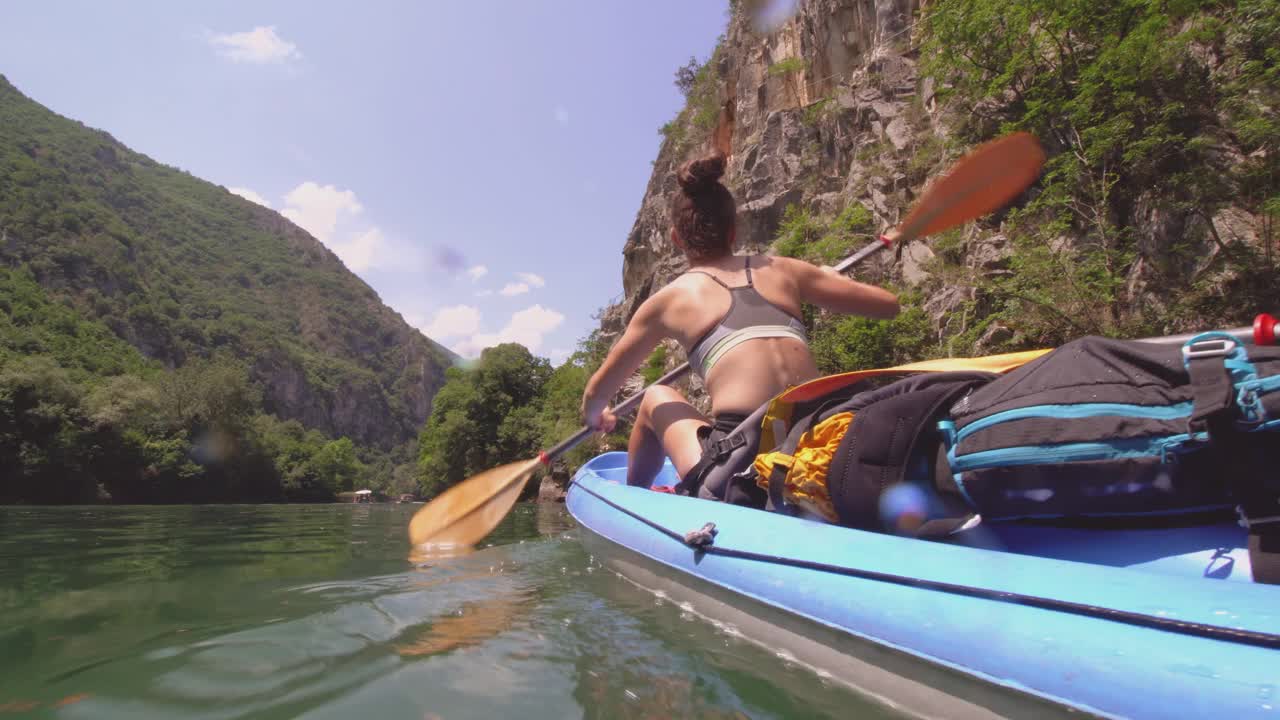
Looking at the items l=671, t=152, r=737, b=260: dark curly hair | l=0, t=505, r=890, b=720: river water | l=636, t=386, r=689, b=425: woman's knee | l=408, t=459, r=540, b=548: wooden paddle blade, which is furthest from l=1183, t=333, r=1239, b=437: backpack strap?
l=408, t=459, r=540, b=548: wooden paddle blade

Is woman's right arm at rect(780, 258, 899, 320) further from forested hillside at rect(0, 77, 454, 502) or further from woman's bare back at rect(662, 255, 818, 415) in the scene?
forested hillside at rect(0, 77, 454, 502)

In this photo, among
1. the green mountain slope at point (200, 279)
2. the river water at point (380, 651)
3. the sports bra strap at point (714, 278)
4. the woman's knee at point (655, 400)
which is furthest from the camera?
the green mountain slope at point (200, 279)

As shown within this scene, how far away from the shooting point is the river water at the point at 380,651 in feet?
4.17

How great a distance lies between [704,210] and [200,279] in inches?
4296

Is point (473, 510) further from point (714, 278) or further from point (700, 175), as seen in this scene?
point (700, 175)

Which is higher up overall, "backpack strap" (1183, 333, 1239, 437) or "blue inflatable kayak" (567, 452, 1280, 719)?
"backpack strap" (1183, 333, 1239, 437)

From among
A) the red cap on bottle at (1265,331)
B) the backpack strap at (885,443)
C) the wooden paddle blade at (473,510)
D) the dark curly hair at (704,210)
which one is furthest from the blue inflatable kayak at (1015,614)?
the wooden paddle blade at (473,510)

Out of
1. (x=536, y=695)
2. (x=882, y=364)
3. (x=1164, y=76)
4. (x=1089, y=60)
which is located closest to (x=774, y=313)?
(x=536, y=695)

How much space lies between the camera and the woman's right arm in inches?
102

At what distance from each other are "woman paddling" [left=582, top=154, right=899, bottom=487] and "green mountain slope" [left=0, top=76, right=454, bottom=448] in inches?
2189

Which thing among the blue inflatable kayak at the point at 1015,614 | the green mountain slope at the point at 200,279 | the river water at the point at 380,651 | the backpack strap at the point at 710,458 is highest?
the green mountain slope at the point at 200,279

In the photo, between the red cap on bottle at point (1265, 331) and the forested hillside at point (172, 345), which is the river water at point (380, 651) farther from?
the forested hillside at point (172, 345)

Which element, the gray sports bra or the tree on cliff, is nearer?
the gray sports bra

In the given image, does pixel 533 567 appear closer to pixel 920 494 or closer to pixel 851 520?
pixel 851 520
